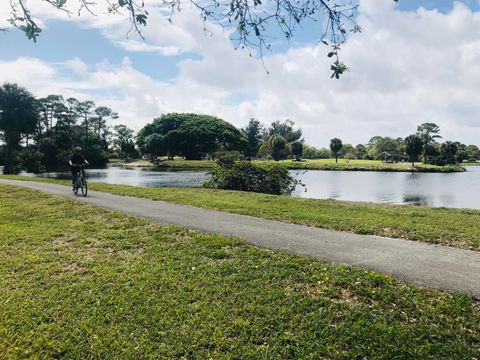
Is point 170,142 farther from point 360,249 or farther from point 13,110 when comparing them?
point 360,249

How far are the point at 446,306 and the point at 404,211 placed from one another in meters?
7.80

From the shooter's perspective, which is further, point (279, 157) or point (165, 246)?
point (279, 157)

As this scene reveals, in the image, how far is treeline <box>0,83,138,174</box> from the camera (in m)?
46.7

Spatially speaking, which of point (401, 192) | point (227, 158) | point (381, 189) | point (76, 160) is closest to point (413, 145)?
point (381, 189)

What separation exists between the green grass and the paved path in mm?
487

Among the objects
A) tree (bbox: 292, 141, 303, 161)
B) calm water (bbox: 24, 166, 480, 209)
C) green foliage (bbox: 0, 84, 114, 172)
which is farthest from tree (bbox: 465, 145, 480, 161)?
green foliage (bbox: 0, 84, 114, 172)

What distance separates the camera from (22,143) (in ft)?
217

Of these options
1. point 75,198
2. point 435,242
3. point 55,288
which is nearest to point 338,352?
point 55,288

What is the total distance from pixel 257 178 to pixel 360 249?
1349 cm

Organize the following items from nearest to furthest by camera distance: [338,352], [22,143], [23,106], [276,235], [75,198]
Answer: [338,352], [276,235], [75,198], [23,106], [22,143]

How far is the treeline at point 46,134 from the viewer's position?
153ft

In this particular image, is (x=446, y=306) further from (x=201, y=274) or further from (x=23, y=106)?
(x=23, y=106)

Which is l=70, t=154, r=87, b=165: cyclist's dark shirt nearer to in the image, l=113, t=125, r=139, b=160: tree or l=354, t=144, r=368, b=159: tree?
l=113, t=125, r=139, b=160: tree

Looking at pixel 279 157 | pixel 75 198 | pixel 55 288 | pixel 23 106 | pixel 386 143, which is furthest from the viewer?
pixel 386 143
